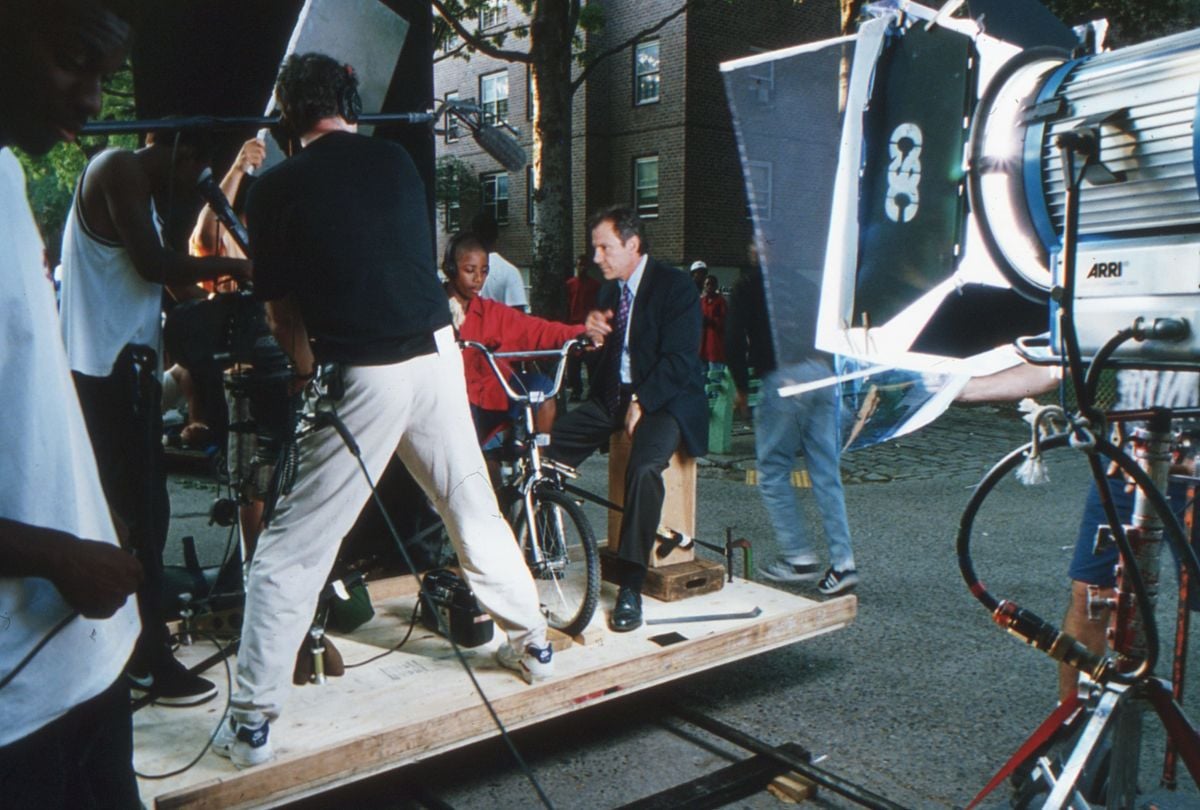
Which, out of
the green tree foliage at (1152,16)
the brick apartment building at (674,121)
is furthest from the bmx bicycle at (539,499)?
the brick apartment building at (674,121)

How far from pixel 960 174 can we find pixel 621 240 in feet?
10.4

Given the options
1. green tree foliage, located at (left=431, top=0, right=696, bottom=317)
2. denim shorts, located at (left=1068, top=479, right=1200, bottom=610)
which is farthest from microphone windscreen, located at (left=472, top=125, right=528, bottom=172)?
green tree foliage, located at (left=431, top=0, right=696, bottom=317)

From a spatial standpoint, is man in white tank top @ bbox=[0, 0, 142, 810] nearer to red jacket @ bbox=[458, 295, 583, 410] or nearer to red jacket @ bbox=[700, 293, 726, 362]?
red jacket @ bbox=[458, 295, 583, 410]

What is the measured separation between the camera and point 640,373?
4.77m

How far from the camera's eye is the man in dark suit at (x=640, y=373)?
452cm

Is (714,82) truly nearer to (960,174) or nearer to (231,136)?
(231,136)

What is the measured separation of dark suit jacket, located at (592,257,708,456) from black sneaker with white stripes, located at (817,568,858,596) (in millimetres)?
1240

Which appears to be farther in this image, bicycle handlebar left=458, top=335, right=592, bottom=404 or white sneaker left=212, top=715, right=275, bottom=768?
bicycle handlebar left=458, top=335, right=592, bottom=404

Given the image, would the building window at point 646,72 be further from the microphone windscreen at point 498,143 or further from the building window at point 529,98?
the microphone windscreen at point 498,143

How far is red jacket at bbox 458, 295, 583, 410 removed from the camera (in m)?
5.12

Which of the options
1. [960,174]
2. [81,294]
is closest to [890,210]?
[960,174]

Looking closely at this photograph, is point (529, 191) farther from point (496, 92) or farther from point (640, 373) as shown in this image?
point (640, 373)

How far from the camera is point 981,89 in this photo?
65.6 inches

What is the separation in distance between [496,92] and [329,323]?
2896 cm
